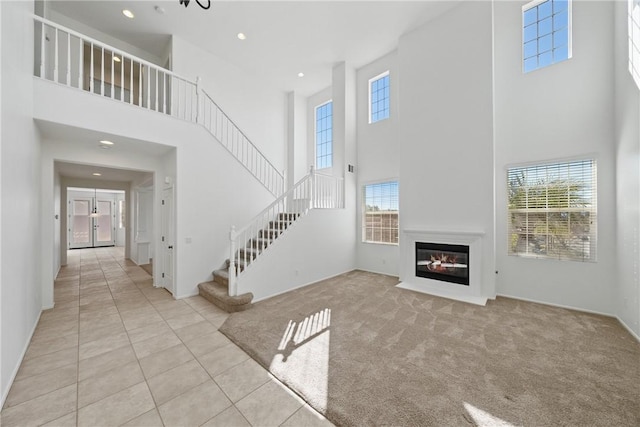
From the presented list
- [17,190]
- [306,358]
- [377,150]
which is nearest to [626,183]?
[377,150]

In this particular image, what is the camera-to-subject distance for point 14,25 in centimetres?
226

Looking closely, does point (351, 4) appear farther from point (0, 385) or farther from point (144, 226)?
point (144, 226)

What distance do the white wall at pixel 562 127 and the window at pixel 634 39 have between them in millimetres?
552

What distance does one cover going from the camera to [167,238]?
4.82 meters

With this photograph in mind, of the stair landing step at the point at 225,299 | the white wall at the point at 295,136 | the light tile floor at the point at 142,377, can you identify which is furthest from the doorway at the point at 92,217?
the stair landing step at the point at 225,299

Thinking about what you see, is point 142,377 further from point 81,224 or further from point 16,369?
point 81,224

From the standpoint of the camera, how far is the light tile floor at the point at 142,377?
1760 millimetres

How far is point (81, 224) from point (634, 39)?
17.9 m

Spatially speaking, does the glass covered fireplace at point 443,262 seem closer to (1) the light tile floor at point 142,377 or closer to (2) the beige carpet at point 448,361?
(2) the beige carpet at point 448,361

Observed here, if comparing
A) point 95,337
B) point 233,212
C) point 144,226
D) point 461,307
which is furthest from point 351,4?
point 144,226

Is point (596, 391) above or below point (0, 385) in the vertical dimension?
below

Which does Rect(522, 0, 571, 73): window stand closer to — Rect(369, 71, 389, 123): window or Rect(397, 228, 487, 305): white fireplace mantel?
Rect(369, 71, 389, 123): window

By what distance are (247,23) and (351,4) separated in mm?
2217

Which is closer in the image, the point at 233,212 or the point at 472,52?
the point at 472,52
